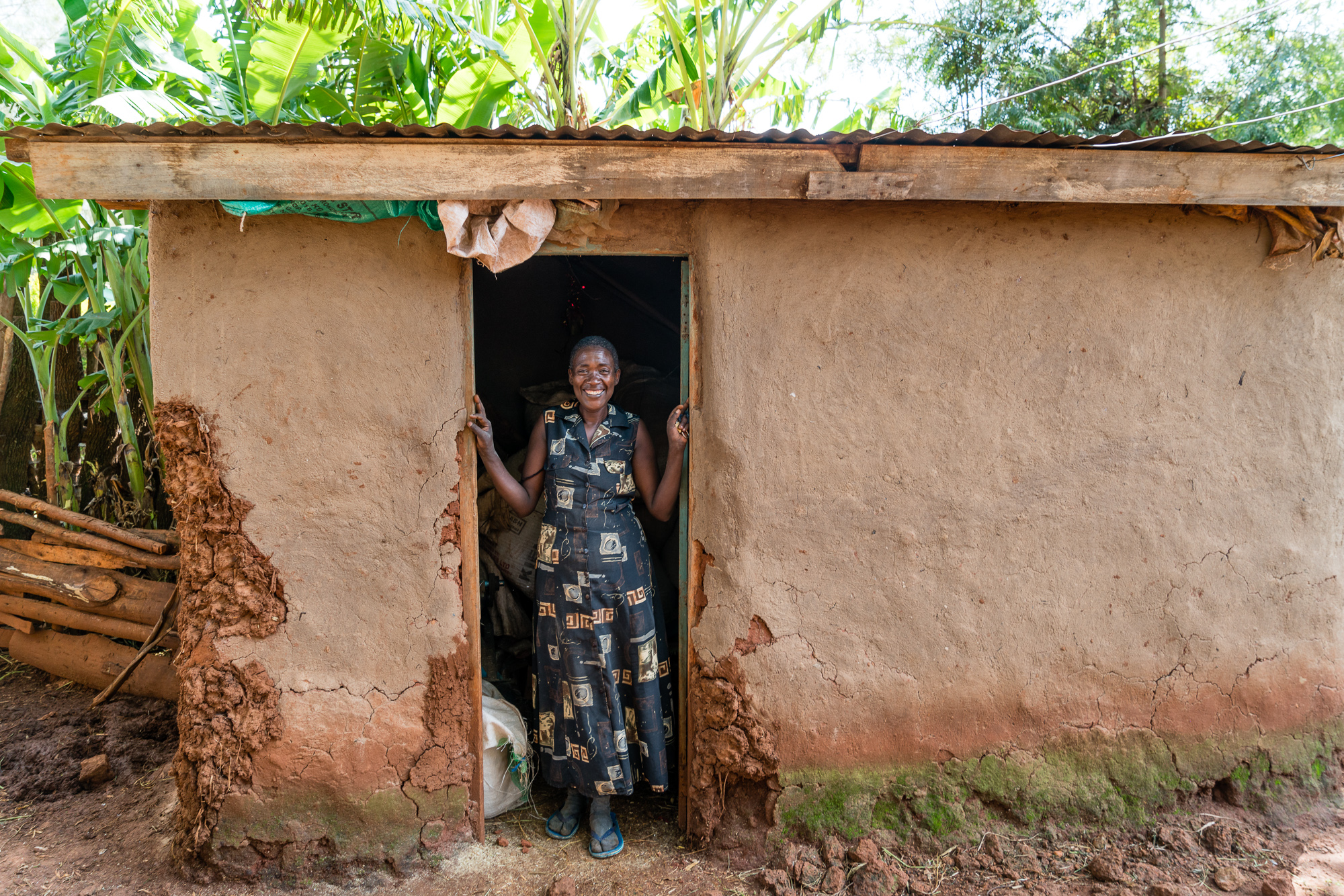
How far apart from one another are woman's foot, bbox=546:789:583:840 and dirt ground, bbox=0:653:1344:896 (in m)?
0.04

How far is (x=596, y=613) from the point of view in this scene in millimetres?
2924

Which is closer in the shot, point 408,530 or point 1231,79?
point 408,530

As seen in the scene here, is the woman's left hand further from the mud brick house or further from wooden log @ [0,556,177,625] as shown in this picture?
wooden log @ [0,556,177,625]

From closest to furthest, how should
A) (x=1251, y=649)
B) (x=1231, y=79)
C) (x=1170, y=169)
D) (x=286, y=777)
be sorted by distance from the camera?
(x=1170, y=169) → (x=286, y=777) → (x=1251, y=649) → (x=1231, y=79)

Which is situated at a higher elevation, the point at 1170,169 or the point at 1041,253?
the point at 1170,169

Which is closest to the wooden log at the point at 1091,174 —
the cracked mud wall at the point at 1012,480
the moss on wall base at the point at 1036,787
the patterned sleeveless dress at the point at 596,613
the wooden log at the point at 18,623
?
the cracked mud wall at the point at 1012,480

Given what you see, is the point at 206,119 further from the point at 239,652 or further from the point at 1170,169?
the point at 1170,169

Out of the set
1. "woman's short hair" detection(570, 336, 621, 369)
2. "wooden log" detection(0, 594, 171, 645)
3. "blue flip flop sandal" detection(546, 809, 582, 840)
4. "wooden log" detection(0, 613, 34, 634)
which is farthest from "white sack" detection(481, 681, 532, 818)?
"wooden log" detection(0, 613, 34, 634)

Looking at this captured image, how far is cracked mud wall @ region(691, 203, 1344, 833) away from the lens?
277 cm

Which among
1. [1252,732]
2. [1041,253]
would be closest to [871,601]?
[1041,253]

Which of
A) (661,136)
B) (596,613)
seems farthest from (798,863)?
(661,136)

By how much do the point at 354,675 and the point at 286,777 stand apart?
1.49 feet

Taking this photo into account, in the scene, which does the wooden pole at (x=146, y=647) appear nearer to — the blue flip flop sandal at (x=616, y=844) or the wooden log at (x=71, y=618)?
the wooden log at (x=71, y=618)

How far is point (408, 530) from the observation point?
9.04ft
